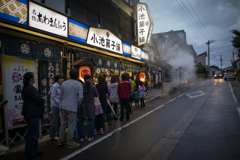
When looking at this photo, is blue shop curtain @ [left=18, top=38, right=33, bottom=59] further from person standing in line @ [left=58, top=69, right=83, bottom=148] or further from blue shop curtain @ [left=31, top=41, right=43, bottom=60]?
person standing in line @ [left=58, top=69, right=83, bottom=148]

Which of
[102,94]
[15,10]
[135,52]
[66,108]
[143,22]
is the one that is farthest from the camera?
[143,22]

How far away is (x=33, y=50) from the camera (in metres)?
5.40

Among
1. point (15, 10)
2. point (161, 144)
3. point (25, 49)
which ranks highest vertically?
point (15, 10)

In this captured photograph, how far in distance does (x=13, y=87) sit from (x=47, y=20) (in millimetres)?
2630

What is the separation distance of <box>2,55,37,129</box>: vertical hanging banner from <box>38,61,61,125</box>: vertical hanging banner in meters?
0.78

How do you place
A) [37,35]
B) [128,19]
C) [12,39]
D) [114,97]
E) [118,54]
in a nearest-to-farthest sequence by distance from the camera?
[12,39] → [37,35] → [114,97] → [118,54] → [128,19]

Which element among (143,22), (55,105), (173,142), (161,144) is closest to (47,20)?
(55,105)

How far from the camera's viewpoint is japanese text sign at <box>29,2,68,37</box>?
16.7 feet

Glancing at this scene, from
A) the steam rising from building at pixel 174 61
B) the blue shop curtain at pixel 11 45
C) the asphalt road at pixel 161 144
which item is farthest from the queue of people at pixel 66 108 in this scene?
the steam rising from building at pixel 174 61

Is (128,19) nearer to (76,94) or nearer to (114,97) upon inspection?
(114,97)

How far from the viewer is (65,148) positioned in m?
4.23

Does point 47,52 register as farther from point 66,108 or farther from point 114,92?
point 114,92

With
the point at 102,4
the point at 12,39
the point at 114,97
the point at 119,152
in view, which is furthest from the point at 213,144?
the point at 102,4

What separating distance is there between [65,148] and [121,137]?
170 centimetres
